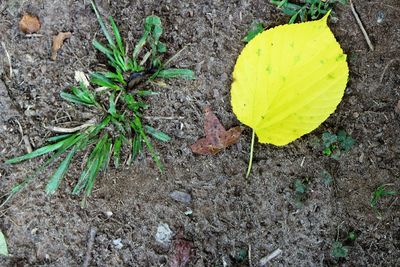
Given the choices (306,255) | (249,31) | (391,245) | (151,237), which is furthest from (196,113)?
(391,245)

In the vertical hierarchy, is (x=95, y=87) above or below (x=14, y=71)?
below

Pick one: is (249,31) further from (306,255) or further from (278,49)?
(306,255)

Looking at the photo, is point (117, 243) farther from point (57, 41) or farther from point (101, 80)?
point (57, 41)

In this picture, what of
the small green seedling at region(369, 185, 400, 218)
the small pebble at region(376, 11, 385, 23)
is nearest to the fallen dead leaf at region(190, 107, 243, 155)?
the small green seedling at region(369, 185, 400, 218)

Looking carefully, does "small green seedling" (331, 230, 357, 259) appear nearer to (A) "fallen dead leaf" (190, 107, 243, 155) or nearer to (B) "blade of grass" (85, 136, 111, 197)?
(A) "fallen dead leaf" (190, 107, 243, 155)

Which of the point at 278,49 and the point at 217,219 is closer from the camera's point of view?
the point at 278,49

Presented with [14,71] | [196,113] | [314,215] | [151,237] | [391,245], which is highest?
[14,71]
